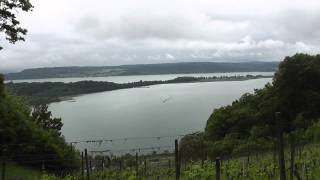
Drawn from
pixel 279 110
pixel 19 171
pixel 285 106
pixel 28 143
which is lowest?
pixel 19 171

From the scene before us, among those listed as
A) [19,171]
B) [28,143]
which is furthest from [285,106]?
[19,171]

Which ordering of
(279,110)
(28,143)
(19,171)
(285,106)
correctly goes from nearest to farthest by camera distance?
(19,171)
(28,143)
(279,110)
(285,106)

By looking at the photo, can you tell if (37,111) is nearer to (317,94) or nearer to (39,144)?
(39,144)

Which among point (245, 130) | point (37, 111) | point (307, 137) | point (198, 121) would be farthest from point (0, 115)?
point (198, 121)

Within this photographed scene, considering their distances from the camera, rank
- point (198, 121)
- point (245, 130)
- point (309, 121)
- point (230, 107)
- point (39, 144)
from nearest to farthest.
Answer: point (39, 144) → point (309, 121) → point (245, 130) → point (230, 107) → point (198, 121)

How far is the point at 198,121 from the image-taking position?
395ft

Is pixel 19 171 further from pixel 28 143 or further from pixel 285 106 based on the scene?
pixel 285 106

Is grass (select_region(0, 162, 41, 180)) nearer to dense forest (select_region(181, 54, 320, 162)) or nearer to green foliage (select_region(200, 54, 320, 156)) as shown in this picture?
dense forest (select_region(181, 54, 320, 162))

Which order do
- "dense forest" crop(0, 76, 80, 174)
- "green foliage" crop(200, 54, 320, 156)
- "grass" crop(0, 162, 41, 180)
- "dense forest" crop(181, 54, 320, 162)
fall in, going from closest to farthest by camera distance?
"grass" crop(0, 162, 41, 180), "dense forest" crop(0, 76, 80, 174), "dense forest" crop(181, 54, 320, 162), "green foliage" crop(200, 54, 320, 156)

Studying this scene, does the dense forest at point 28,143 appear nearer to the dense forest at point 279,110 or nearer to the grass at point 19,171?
the grass at point 19,171

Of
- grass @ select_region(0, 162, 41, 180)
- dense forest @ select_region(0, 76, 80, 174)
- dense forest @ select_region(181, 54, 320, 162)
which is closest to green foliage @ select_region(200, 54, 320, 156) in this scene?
dense forest @ select_region(181, 54, 320, 162)

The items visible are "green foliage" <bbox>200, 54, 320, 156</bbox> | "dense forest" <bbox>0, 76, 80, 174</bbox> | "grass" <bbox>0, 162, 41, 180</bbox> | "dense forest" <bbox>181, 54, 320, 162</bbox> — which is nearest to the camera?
"grass" <bbox>0, 162, 41, 180</bbox>

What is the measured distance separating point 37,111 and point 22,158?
24.8 meters

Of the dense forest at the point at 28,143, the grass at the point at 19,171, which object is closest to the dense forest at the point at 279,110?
the dense forest at the point at 28,143
